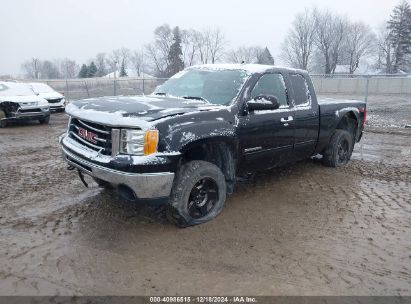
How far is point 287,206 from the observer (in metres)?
5.25

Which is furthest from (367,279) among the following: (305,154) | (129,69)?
(129,69)

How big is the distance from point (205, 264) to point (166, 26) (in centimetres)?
8504

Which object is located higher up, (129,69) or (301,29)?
(301,29)

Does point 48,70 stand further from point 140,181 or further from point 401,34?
point 140,181

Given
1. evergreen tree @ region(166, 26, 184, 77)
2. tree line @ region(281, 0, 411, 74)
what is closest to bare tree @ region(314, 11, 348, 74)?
tree line @ region(281, 0, 411, 74)

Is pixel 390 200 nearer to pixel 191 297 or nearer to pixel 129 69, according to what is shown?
pixel 191 297

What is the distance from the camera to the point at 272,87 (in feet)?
18.0

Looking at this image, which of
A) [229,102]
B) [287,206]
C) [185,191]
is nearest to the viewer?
[185,191]

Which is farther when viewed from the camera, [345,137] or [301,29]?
[301,29]

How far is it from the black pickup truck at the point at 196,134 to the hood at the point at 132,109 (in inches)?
0.4

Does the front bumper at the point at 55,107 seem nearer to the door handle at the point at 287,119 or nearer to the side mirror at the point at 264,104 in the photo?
the door handle at the point at 287,119

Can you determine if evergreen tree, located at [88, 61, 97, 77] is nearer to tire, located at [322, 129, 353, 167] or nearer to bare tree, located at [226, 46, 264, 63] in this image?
bare tree, located at [226, 46, 264, 63]

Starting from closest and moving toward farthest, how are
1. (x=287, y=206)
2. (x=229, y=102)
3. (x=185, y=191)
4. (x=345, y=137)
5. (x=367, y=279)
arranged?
(x=367, y=279), (x=185, y=191), (x=229, y=102), (x=287, y=206), (x=345, y=137)

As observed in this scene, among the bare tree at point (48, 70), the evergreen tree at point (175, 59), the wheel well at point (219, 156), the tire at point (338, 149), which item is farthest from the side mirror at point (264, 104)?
the bare tree at point (48, 70)
